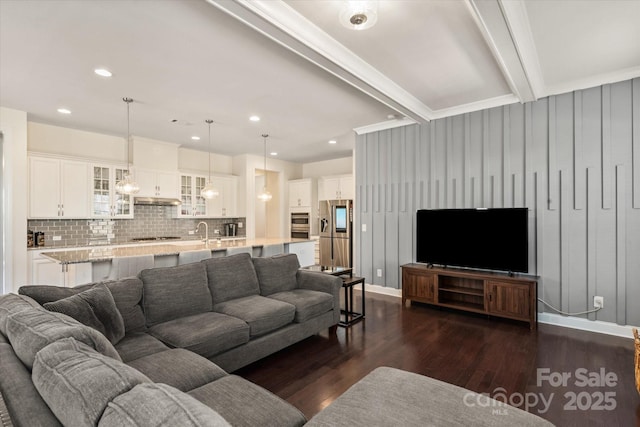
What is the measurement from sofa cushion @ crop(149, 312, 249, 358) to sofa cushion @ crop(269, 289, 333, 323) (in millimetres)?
646

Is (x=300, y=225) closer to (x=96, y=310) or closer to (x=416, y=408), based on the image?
(x=96, y=310)

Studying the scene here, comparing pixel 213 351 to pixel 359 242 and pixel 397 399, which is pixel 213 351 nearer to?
pixel 397 399

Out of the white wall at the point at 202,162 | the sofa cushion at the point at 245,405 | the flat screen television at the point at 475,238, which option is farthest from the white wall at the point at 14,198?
the flat screen television at the point at 475,238

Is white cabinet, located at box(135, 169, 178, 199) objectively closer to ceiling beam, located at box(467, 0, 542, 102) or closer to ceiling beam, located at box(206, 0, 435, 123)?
ceiling beam, located at box(206, 0, 435, 123)

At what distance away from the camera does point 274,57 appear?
3.01 m

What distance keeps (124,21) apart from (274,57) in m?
1.20

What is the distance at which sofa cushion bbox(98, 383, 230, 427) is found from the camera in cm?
75

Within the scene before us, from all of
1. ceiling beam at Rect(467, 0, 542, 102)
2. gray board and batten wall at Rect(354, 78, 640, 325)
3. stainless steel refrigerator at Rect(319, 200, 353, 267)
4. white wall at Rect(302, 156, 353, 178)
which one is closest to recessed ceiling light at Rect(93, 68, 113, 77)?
ceiling beam at Rect(467, 0, 542, 102)

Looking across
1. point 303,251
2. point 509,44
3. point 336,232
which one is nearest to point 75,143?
point 303,251

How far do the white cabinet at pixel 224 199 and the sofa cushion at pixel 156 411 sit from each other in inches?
257

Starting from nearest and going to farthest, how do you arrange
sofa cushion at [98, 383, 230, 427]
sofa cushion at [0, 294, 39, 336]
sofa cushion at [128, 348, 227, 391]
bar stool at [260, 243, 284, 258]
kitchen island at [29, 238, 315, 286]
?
1. sofa cushion at [98, 383, 230, 427]
2. sofa cushion at [0, 294, 39, 336]
3. sofa cushion at [128, 348, 227, 391]
4. kitchen island at [29, 238, 315, 286]
5. bar stool at [260, 243, 284, 258]

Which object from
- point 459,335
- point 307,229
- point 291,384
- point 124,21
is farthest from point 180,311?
point 307,229

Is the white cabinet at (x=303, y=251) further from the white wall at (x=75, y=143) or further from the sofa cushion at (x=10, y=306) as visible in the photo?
the sofa cushion at (x=10, y=306)

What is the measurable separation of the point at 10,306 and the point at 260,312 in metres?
1.63
